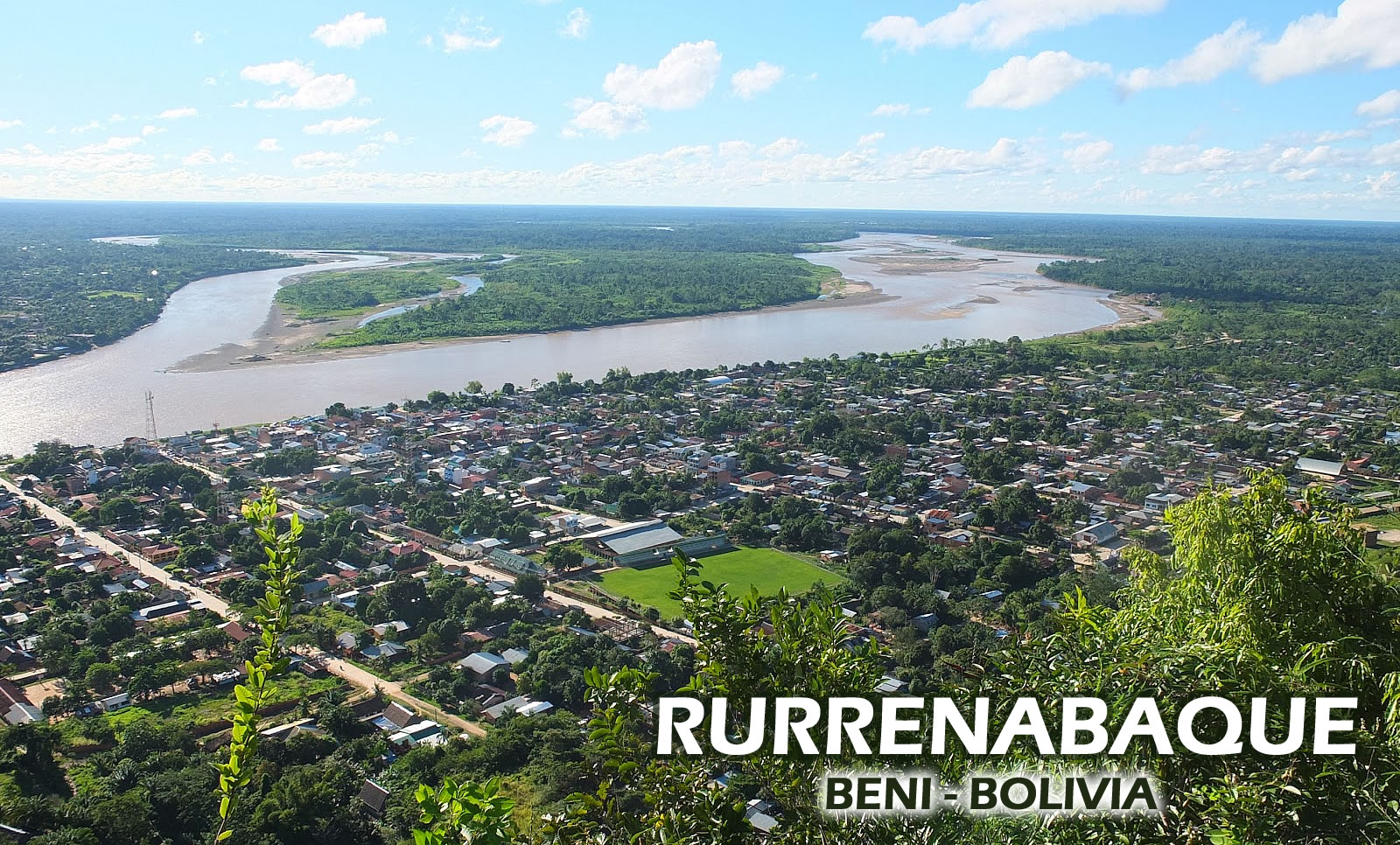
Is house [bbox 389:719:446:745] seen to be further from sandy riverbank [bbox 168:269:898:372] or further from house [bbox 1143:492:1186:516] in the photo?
sandy riverbank [bbox 168:269:898:372]

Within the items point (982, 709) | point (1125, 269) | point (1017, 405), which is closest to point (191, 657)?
point (982, 709)

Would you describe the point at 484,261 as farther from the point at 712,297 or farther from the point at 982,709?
the point at 982,709

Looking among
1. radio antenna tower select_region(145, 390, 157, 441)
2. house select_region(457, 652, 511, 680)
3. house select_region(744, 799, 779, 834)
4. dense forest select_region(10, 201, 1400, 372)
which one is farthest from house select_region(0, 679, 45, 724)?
Result: dense forest select_region(10, 201, 1400, 372)

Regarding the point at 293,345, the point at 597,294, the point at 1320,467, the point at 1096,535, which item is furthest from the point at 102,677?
the point at 597,294

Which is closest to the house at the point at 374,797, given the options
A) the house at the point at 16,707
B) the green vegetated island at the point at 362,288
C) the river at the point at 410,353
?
the house at the point at 16,707

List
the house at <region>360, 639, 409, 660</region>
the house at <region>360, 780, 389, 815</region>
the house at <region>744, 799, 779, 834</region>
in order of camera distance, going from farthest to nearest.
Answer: the house at <region>360, 639, 409, 660</region> → the house at <region>360, 780, 389, 815</region> → the house at <region>744, 799, 779, 834</region>

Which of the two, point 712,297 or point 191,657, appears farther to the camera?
point 712,297

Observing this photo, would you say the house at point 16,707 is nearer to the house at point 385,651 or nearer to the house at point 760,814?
the house at point 385,651
